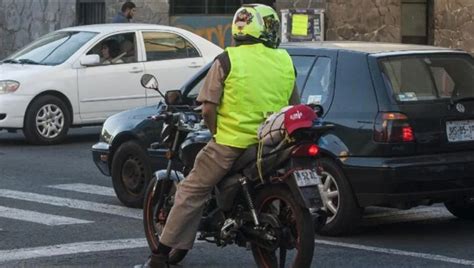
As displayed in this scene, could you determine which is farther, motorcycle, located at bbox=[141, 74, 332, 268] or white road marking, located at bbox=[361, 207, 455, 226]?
white road marking, located at bbox=[361, 207, 455, 226]

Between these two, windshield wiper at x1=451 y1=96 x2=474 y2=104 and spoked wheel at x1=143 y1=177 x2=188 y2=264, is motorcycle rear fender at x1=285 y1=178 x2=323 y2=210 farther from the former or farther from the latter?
windshield wiper at x1=451 y1=96 x2=474 y2=104

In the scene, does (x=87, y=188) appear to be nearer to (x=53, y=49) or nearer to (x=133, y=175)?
(x=133, y=175)

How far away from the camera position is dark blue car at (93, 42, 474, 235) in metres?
7.87

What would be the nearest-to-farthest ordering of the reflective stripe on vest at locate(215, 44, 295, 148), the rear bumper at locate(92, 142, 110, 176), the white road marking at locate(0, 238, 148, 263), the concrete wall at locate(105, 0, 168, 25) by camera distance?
the reflective stripe on vest at locate(215, 44, 295, 148), the white road marking at locate(0, 238, 148, 263), the rear bumper at locate(92, 142, 110, 176), the concrete wall at locate(105, 0, 168, 25)

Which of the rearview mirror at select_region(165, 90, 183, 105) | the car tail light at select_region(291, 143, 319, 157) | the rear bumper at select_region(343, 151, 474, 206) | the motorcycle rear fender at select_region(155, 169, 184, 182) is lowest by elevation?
the rear bumper at select_region(343, 151, 474, 206)

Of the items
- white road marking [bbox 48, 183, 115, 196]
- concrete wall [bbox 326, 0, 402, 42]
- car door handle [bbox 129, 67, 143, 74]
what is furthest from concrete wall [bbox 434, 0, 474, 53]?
white road marking [bbox 48, 183, 115, 196]

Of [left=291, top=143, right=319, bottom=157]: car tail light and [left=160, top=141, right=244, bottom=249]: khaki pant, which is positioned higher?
[left=291, top=143, right=319, bottom=157]: car tail light

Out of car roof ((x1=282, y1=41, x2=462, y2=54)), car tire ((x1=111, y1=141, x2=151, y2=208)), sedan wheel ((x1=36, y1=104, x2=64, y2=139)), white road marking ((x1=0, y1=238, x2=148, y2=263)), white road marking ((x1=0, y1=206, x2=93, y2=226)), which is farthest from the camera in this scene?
sedan wheel ((x1=36, y1=104, x2=64, y2=139))

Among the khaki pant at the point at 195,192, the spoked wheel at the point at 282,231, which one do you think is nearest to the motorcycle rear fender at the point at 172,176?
the khaki pant at the point at 195,192

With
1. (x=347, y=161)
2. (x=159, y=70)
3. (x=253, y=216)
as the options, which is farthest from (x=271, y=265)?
(x=159, y=70)

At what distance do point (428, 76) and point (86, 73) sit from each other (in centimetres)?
726

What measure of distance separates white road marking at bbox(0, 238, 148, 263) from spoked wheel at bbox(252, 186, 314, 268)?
5.51 ft

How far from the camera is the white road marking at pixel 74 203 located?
369 inches

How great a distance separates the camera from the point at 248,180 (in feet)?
20.7
